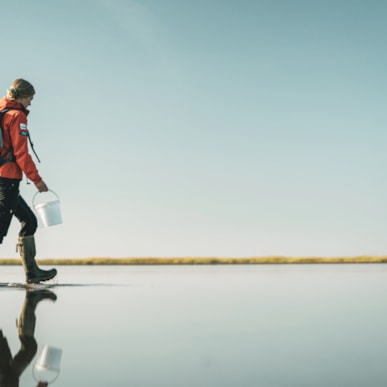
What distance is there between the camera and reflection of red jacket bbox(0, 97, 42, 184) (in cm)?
692

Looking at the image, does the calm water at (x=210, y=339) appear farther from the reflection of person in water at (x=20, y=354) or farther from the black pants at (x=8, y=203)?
the black pants at (x=8, y=203)

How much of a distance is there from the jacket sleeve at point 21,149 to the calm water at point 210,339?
1574mm

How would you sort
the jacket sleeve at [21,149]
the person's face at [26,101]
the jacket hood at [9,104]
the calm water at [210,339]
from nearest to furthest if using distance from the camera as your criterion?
the calm water at [210,339] < the jacket sleeve at [21,149] < the jacket hood at [9,104] < the person's face at [26,101]

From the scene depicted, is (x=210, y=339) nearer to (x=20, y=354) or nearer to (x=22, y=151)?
(x=20, y=354)

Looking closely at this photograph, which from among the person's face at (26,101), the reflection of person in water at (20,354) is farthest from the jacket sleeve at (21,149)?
the reflection of person in water at (20,354)

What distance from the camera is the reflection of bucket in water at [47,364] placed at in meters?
2.62

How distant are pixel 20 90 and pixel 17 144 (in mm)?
742

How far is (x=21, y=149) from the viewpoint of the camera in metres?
6.92

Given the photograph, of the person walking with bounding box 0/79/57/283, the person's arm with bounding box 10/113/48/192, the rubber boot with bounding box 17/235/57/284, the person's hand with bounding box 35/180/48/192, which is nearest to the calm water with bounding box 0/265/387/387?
the rubber boot with bounding box 17/235/57/284

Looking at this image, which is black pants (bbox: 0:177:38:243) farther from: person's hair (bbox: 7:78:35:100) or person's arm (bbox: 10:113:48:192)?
person's hair (bbox: 7:78:35:100)

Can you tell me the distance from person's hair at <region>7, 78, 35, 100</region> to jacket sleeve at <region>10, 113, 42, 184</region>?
32 centimetres

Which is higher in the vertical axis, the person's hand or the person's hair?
the person's hair

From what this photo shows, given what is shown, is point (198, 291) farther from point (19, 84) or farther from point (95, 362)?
point (95, 362)

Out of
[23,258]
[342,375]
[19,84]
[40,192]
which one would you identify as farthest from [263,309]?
[19,84]
